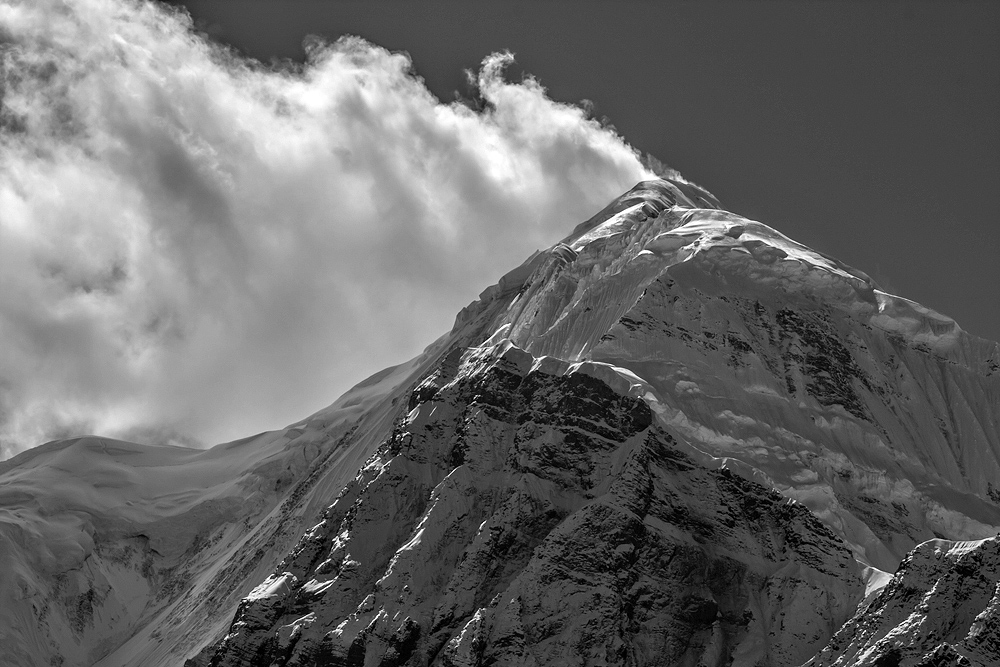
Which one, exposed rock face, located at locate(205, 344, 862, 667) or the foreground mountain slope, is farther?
the foreground mountain slope

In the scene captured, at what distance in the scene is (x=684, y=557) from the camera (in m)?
180

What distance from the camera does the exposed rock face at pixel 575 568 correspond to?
571 feet

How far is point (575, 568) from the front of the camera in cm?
17812

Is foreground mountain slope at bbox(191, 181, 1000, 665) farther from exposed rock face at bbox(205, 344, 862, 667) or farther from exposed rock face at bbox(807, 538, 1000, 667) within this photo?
exposed rock face at bbox(807, 538, 1000, 667)

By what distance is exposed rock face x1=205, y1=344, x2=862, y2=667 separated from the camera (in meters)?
174

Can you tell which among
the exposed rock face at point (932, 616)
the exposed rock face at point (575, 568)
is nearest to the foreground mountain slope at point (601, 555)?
the exposed rock face at point (575, 568)

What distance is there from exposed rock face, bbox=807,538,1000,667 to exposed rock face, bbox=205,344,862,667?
8.29m

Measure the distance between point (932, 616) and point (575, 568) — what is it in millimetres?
34009

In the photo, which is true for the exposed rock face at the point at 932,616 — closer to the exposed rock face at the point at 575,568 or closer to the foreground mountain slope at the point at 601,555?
the exposed rock face at the point at 575,568

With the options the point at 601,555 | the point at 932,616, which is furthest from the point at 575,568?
the point at 932,616

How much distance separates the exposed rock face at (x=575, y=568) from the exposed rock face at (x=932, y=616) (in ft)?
27.2

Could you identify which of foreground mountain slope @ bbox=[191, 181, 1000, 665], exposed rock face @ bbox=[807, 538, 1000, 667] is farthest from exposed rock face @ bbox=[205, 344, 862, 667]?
exposed rock face @ bbox=[807, 538, 1000, 667]

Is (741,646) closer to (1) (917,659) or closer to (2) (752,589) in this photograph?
(2) (752,589)

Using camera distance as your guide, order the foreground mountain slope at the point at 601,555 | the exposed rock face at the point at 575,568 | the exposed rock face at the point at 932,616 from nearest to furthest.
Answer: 1. the exposed rock face at the point at 932,616
2. the exposed rock face at the point at 575,568
3. the foreground mountain slope at the point at 601,555
